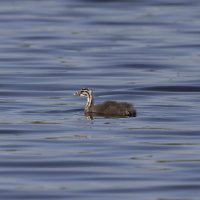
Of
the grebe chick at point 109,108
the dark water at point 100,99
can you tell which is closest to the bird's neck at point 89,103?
the grebe chick at point 109,108

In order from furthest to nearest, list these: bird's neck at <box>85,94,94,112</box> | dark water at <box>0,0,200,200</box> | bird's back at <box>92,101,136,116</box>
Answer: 1. bird's neck at <box>85,94,94,112</box>
2. bird's back at <box>92,101,136,116</box>
3. dark water at <box>0,0,200,200</box>

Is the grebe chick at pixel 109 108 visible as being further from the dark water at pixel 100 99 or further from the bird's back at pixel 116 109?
the dark water at pixel 100 99

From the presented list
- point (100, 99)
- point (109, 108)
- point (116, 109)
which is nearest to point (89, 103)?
point (109, 108)

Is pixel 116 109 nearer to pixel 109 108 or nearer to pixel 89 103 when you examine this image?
pixel 109 108

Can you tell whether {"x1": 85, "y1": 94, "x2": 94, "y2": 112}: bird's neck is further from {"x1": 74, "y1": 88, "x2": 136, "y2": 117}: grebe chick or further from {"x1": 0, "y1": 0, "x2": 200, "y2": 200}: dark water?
{"x1": 0, "y1": 0, "x2": 200, "y2": 200}: dark water

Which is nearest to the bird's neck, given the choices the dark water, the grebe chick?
the grebe chick

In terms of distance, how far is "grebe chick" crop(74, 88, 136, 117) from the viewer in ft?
65.1

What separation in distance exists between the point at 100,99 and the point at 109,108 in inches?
99.3

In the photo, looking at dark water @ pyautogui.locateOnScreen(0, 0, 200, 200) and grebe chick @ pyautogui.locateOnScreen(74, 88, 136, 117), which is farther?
grebe chick @ pyautogui.locateOnScreen(74, 88, 136, 117)

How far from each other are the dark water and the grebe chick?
0.14 meters

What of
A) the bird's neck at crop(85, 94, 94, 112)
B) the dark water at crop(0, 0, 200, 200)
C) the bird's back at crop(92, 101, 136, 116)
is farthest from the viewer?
the bird's neck at crop(85, 94, 94, 112)

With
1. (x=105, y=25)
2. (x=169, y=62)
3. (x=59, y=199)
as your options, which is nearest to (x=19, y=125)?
(x=59, y=199)

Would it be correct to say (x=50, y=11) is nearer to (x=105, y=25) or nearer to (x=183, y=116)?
(x=105, y=25)

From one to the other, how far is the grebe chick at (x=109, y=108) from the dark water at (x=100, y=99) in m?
0.14
